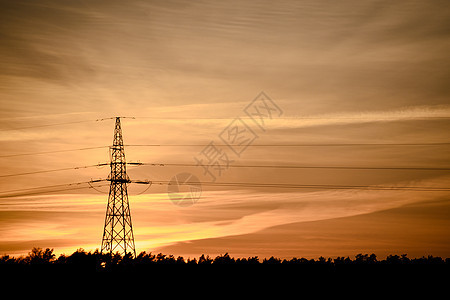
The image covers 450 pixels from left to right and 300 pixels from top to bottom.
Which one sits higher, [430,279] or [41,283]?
[41,283]

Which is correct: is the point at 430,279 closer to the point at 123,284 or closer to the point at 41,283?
the point at 123,284

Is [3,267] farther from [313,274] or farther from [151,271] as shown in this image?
[313,274]

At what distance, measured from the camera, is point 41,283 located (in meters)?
77.6

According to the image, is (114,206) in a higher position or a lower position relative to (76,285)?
higher

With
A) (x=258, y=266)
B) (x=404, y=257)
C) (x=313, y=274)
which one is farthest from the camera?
(x=404, y=257)

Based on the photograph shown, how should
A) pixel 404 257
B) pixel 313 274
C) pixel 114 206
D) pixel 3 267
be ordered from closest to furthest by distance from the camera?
pixel 114 206 < pixel 3 267 < pixel 313 274 < pixel 404 257

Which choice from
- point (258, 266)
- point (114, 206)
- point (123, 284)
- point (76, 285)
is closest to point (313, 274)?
point (258, 266)

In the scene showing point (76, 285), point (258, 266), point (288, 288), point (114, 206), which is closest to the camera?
point (114, 206)

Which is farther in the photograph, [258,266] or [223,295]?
[258,266]

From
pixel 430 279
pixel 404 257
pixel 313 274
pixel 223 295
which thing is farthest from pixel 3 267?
pixel 404 257

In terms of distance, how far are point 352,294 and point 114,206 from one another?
3960 centimetres

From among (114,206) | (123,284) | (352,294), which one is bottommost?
(352,294)

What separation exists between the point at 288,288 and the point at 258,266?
21.1m

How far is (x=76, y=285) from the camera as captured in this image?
76.1 metres
